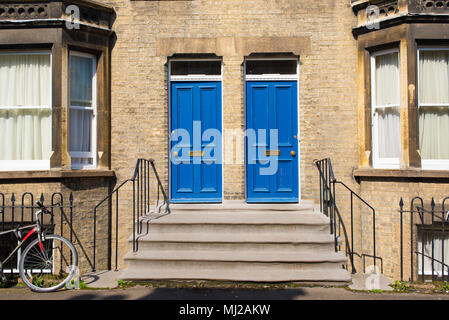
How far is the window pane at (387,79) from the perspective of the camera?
7.38 m

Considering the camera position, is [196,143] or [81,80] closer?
[81,80]

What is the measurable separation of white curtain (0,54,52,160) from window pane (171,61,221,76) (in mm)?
2360

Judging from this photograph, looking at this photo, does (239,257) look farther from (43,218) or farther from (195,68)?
(195,68)

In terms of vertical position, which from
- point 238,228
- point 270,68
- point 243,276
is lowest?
point 243,276

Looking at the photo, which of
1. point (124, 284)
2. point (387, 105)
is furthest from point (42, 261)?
point (387, 105)

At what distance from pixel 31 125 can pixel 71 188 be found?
4.75ft

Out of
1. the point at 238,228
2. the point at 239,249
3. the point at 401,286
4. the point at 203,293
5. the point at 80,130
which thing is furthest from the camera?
the point at 80,130

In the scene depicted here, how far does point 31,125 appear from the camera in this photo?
7.41 meters

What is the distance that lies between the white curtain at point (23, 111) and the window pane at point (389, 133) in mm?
6161

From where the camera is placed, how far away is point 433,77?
7.20 m

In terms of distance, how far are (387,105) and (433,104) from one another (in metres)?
0.76

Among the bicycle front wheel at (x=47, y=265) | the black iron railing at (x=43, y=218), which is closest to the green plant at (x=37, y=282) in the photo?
the bicycle front wheel at (x=47, y=265)

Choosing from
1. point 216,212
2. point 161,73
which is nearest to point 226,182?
point 216,212

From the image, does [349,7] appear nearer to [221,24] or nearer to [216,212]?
[221,24]
